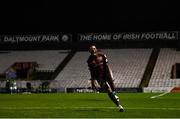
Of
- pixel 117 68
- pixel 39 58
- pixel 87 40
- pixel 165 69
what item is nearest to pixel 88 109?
pixel 165 69

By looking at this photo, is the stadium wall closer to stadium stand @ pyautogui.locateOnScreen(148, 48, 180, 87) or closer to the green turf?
stadium stand @ pyautogui.locateOnScreen(148, 48, 180, 87)

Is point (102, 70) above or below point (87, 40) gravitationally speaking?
below

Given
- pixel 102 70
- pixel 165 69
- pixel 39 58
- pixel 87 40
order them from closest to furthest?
pixel 102 70 < pixel 165 69 < pixel 87 40 < pixel 39 58

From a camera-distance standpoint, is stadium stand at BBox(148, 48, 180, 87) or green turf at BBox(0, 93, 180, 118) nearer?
green turf at BBox(0, 93, 180, 118)

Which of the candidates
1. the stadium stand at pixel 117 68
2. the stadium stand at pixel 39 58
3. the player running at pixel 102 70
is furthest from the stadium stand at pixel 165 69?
the player running at pixel 102 70

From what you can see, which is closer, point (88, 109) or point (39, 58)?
point (88, 109)

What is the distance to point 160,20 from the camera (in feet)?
153

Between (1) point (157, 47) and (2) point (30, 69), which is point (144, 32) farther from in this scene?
(2) point (30, 69)

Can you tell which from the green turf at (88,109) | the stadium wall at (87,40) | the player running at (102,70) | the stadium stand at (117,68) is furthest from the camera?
the stadium wall at (87,40)

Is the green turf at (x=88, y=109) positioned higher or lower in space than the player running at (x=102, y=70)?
lower

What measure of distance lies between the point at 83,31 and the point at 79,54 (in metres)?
2.23

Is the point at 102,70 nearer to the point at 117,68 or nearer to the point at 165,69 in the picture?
the point at 165,69

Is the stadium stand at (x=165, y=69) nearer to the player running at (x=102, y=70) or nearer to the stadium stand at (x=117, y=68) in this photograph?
the stadium stand at (x=117, y=68)

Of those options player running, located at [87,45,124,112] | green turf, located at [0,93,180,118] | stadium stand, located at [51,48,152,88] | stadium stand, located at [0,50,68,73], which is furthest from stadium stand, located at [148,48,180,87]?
player running, located at [87,45,124,112]
